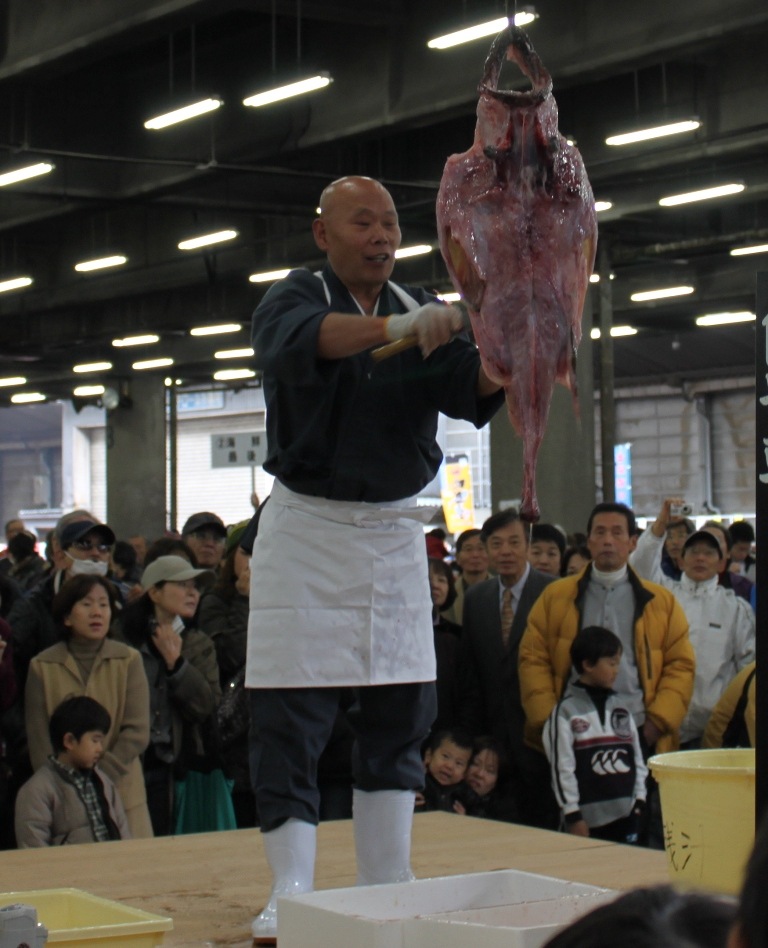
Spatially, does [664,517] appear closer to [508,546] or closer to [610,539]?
[610,539]

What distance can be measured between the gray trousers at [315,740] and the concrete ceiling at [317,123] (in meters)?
8.60

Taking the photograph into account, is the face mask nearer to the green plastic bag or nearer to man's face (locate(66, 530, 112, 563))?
man's face (locate(66, 530, 112, 563))

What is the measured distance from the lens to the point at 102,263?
60.4ft

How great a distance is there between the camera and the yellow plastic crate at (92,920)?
246 centimetres

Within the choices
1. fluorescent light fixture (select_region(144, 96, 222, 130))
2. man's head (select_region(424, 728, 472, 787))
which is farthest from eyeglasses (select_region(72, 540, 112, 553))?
fluorescent light fixture (select_region(144, 96, 222, 130))

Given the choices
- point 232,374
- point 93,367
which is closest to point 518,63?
point 93,367

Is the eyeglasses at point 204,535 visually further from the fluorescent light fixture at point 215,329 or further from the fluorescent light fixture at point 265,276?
the fluorescent light fixture at point 215,329

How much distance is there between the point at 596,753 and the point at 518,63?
3.49 metres

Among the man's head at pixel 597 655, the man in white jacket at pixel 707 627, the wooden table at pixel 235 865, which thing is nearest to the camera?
the wooden table at pixel 235 865

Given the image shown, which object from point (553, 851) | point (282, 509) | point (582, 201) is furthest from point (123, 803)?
point (582, 201)

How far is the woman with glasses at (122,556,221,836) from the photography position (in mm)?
5566

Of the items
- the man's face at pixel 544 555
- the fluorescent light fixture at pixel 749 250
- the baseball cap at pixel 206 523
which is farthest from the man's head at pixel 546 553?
the fluorescent light fixture at pixel 749 250

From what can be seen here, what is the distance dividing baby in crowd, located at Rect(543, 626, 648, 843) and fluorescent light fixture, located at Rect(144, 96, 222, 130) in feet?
28.4

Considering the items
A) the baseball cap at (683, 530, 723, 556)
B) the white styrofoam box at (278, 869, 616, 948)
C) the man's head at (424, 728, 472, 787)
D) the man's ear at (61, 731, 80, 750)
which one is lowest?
the man's head at (424, 728, 472, 787)
